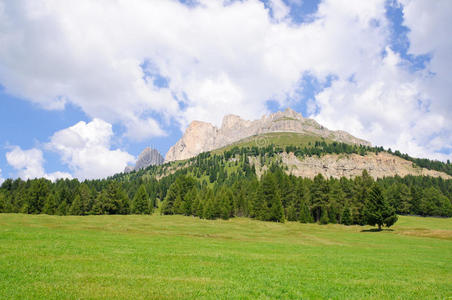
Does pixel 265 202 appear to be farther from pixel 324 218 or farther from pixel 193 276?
pixel 193 276

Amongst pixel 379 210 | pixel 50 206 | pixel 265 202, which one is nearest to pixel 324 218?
pixel 265 202

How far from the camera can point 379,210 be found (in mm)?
69375

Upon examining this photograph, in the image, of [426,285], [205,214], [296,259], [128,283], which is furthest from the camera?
[205,214]

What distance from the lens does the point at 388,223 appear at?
6956 cm

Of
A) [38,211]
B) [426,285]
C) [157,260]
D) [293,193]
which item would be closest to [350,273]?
[426,285]

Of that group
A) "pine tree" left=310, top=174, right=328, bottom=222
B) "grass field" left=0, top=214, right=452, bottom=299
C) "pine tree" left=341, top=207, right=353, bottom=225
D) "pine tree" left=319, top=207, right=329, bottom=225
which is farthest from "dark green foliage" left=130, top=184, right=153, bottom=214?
"grass field" left=0, top=214, right=452, bottom=299

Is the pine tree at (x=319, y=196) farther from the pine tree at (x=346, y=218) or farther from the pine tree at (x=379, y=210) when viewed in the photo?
the pine tree at (x=379, y=210)

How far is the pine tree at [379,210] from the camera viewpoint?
68.9 m

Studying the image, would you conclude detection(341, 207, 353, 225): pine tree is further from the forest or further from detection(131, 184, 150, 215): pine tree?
detection(131, 184, 150, 215): pine tree

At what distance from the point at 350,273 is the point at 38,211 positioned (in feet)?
400

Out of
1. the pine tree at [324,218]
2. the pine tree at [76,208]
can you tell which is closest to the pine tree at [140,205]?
the pine tree at [76,208]

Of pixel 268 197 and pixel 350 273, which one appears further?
pixel 268 197

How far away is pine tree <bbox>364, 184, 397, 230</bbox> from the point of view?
6888cm

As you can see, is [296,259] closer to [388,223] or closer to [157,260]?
[157,260]
